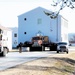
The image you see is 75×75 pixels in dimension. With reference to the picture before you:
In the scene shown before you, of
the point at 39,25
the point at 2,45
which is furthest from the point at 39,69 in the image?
the point at 39,25

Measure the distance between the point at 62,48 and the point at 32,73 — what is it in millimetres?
33903

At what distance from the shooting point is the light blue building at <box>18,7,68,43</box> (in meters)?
80.6

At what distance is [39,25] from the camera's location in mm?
82750

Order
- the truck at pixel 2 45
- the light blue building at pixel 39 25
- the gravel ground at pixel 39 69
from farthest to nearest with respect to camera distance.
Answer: the light blue building at pixel 39 25
the truck at pixel 2 45
the gravel ground at pixel 39 69

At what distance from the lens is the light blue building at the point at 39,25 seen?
8056 cm

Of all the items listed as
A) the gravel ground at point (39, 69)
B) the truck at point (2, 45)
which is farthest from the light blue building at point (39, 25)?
the gravel ground at point (39, 69)

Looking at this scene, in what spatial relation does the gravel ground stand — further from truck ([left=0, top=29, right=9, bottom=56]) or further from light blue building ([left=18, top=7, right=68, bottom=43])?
light blue building ([left=18, top=7, right=68, bottom=43])

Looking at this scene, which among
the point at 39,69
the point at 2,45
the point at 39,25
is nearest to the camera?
the point at 39,69

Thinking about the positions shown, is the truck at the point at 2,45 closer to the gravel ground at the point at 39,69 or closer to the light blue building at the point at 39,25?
the gravel ground at the point at 39,69

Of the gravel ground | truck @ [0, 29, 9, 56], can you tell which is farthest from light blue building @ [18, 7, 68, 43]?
the gravel ground

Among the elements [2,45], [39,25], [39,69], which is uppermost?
[39,25]

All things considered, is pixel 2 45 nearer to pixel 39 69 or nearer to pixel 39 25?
pixel 39 69

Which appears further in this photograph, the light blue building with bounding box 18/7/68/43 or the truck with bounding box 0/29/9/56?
the light blue building with bounding box 18/7/68/43

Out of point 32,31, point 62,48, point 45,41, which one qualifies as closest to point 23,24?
point 32,31
